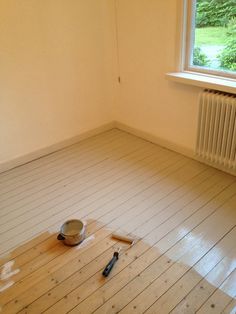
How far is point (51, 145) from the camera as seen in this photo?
122 inches

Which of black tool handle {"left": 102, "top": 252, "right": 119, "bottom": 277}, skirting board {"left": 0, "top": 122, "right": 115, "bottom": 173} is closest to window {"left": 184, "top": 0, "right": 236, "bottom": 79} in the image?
skirting board {"left": 0, "top": 122, "right": 115, "bottom": 173}

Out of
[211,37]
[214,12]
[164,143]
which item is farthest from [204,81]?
[164,143]

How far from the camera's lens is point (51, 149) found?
309 centimetres

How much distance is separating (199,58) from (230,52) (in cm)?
29

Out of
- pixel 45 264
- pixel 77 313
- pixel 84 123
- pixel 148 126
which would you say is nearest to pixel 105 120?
pixel 84 123

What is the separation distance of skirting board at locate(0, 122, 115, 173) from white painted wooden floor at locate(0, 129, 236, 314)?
85 millimetres

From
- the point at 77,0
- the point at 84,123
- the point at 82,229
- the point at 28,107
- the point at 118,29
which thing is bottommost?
the point at 82,229

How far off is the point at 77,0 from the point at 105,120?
49.3 inches

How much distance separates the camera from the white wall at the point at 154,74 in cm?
260

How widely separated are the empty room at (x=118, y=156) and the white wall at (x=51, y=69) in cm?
1

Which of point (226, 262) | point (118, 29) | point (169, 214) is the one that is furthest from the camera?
point (118, 29)

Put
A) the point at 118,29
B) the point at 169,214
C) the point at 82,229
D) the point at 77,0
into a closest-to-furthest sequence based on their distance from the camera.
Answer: the point at 82,229
the point at 169,214
the point at 77,0
the point at 118,29

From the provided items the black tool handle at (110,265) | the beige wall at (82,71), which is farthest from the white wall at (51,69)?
the black tool handle at (110,265)

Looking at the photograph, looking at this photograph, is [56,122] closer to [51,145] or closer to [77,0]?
[51,145]
